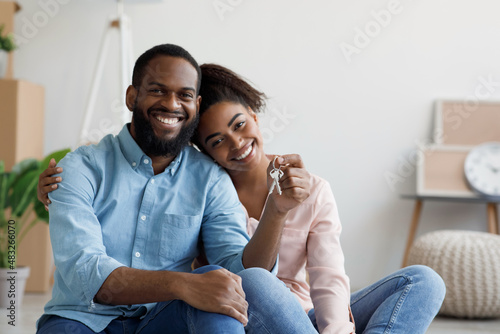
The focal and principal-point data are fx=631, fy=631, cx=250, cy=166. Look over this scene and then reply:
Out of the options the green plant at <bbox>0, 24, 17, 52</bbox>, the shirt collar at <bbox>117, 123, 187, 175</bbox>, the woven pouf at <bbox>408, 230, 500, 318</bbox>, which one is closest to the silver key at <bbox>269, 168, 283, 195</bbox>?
the shirt collar at <bbox>117, 123, 187, 175</bbox>

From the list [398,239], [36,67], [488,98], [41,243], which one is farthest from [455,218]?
[36,67]

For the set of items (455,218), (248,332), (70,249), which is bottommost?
(455,218)

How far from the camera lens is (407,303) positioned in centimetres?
145

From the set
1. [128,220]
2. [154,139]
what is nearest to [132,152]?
[154,139]

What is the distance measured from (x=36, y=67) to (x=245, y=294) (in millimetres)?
3110

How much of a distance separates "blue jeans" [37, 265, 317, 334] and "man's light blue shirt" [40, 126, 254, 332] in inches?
2.9

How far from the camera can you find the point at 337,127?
3.87m

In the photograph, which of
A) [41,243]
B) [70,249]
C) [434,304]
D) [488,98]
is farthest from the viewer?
[488,98]

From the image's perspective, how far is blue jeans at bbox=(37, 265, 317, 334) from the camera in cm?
121

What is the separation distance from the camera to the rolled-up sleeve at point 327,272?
4.64ft

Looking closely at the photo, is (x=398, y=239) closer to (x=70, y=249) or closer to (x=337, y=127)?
(x=337, y=127)

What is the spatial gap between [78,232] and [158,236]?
20 centimetres

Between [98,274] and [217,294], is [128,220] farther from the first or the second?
[217,294]

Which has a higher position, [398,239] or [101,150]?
[101,150]
